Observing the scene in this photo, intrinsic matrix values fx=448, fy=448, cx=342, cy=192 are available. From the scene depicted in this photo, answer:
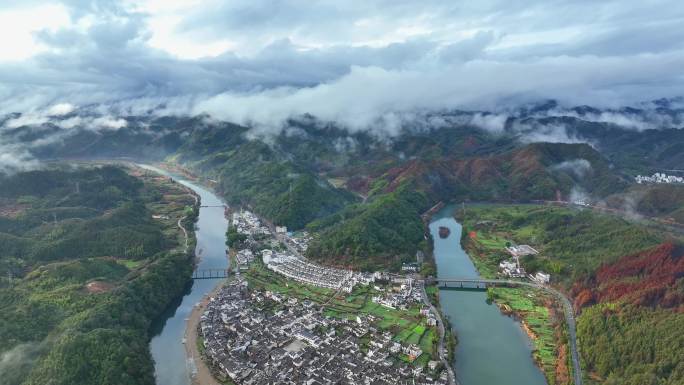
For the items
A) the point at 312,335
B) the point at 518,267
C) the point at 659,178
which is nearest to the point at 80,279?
the point at 312,335

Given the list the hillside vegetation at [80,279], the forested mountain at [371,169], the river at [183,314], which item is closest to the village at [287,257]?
the forested mountain at [371,169]

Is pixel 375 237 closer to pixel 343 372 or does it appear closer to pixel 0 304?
pixel 343 372

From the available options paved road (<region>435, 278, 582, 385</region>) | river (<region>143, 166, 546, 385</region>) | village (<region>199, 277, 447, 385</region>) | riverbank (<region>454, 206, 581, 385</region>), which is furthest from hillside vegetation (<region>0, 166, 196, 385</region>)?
paved road (<region>435, 278, 582, 385</region>)

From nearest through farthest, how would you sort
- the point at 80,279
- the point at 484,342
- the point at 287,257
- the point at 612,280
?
the point at 484,342 → the point at 612,280 → the point at 80,279 → the point at 287,257

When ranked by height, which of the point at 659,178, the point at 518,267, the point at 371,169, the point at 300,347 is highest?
the point at 371,169

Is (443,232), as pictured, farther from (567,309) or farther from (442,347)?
(442,347)
